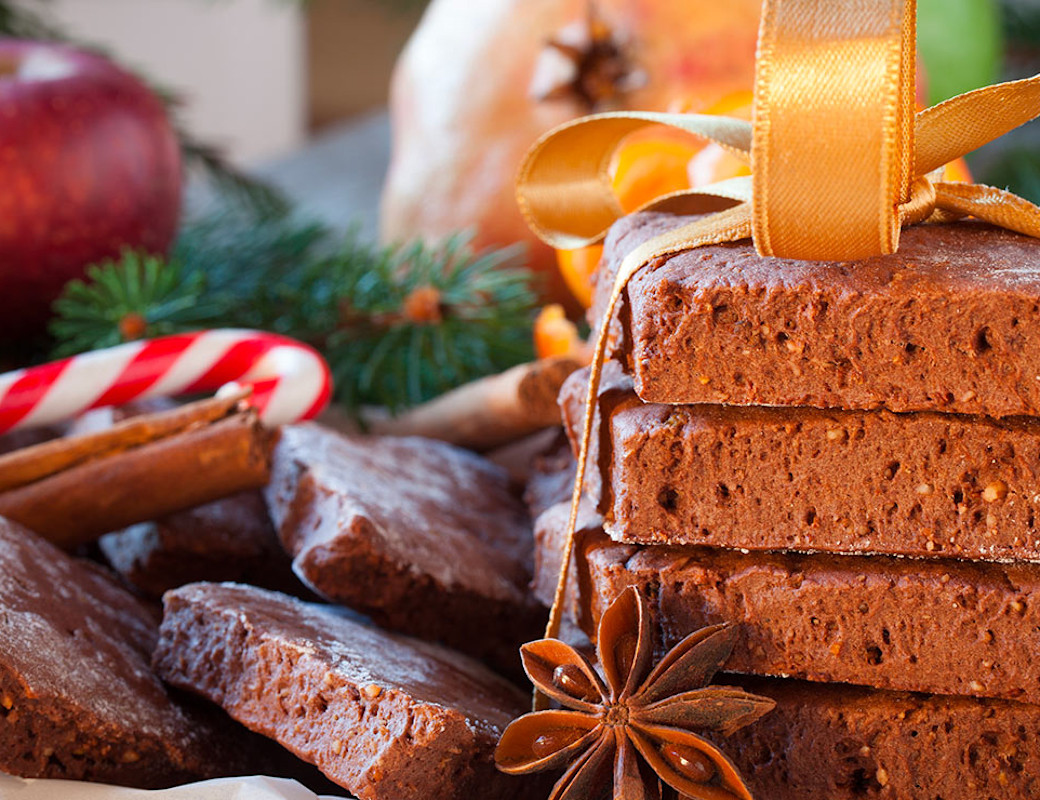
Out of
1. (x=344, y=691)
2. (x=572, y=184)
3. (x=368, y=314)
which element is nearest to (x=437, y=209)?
(x=368, y=314)

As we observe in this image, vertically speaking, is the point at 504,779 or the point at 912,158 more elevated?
the point at 912,158

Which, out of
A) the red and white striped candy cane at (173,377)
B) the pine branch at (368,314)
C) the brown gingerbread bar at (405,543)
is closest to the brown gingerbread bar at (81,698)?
the brown gingerbread bar at (405,543)

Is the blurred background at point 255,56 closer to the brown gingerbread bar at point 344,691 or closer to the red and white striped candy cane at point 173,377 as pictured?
the red and white striped candy cane at point 173,377

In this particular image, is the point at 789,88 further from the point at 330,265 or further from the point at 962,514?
the point at 330,265

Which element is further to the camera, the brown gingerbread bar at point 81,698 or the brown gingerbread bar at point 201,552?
the brown gingerbread bar at point 201,552

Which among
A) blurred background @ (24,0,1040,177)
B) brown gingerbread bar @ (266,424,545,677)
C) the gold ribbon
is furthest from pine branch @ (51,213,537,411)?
blurred background @ (24,0,1040,177)

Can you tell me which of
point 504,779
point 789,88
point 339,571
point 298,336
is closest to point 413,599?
point 339,571
